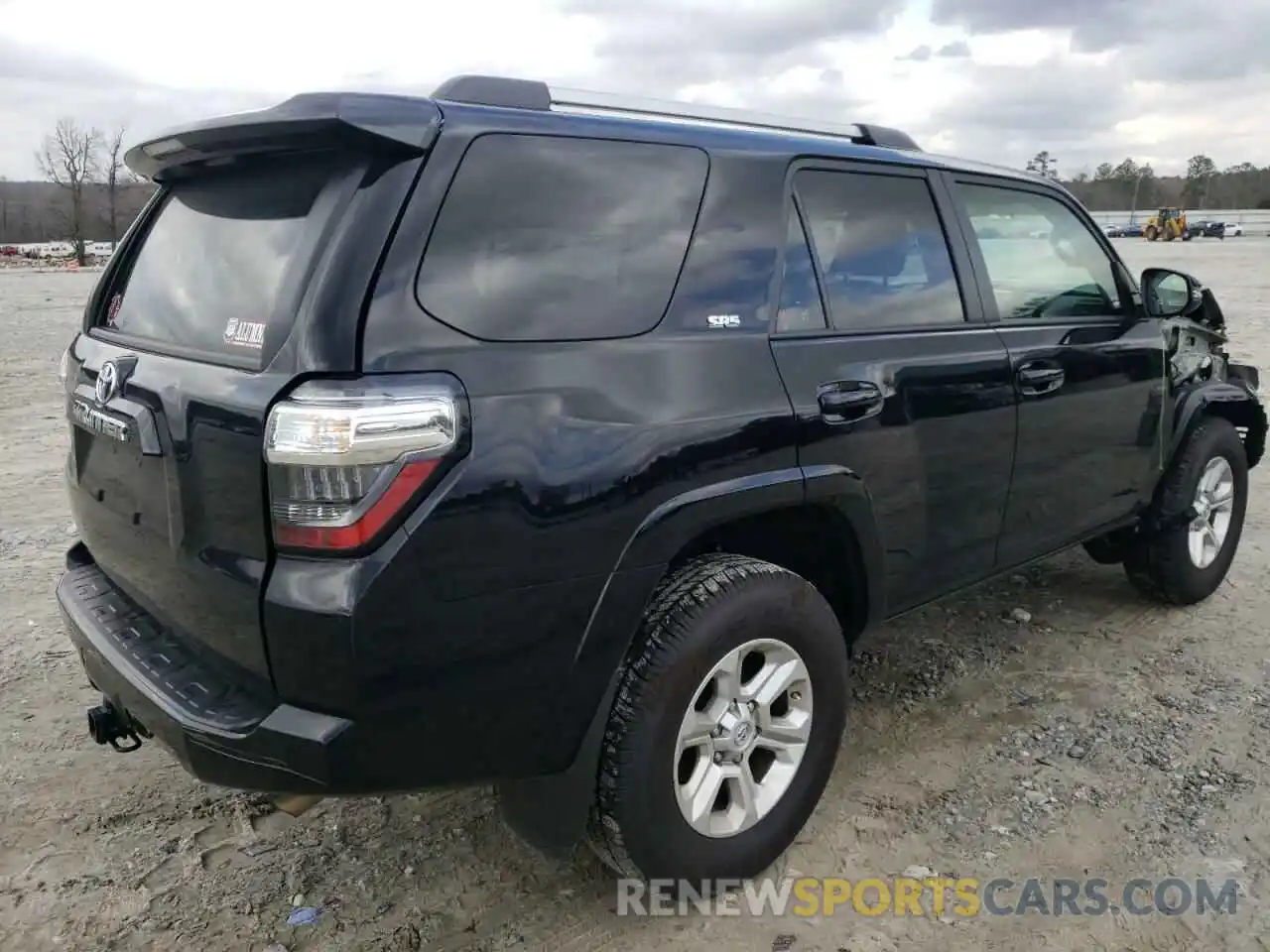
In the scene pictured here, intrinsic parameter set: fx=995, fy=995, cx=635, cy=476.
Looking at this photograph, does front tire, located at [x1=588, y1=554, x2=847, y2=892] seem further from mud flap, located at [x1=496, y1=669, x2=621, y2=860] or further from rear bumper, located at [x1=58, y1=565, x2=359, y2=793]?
rear bumper, located at [x1=58, y1=565, x2=359, y2=793]

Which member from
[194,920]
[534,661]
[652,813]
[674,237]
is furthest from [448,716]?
[674,237]

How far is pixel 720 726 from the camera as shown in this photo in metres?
2.46

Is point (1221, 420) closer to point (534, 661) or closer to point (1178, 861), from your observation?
point (1178, 861)

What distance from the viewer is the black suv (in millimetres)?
1917

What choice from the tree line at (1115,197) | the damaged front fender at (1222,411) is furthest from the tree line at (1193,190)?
the damaged front fender at (1222,411)

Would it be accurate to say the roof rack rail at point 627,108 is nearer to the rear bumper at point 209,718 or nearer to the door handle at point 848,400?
the door handle at point 848,400

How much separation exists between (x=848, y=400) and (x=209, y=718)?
173 centimetres

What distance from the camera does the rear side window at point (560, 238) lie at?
204 cm

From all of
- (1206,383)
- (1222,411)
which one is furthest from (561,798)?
(1222,411)

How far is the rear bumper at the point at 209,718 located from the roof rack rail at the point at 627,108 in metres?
1.35

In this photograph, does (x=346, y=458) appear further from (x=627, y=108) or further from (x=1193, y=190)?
(x=1193, y=190)

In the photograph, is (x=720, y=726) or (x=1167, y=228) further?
(x=1167, y=228)

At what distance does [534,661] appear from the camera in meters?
2.09

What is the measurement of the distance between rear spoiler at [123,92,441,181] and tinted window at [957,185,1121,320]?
6.64ft
